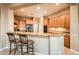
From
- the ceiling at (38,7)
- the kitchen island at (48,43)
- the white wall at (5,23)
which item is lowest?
the kitchen island at (48,43)

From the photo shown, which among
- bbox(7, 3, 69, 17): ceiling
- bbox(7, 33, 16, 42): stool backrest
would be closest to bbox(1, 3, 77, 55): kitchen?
bbox(7, 3, 69, 17): ceiling

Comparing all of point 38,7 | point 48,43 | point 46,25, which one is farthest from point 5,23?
point 46,25

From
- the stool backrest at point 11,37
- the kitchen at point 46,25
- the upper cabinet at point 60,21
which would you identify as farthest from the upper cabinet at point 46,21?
the stool backrest at point 11,37

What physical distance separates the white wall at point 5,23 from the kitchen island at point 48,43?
1.33 meters

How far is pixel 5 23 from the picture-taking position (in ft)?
16.4

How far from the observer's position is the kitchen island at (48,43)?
3.70 meters

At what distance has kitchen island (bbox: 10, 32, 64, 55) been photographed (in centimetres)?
370

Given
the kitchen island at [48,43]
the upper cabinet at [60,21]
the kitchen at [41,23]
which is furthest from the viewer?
the kitchen at [41,23]

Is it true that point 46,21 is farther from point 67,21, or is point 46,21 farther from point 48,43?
point 48,43

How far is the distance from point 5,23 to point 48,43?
225 cm

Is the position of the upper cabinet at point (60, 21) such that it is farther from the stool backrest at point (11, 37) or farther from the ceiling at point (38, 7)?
the stool backrest at point (11, 37)

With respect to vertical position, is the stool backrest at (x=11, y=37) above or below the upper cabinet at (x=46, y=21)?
below

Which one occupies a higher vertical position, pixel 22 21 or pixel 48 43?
pixel 22 21

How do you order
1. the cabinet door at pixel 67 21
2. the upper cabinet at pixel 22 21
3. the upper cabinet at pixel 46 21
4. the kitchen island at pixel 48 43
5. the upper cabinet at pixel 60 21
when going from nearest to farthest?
the kitchen island at pixel 48 43 < the cabinet door at pixel 67 21 < the upper cabinet at pixel 60 21 < the upper cabinet at pixel 46 21 < the upper cabinet at pixel 22 21
